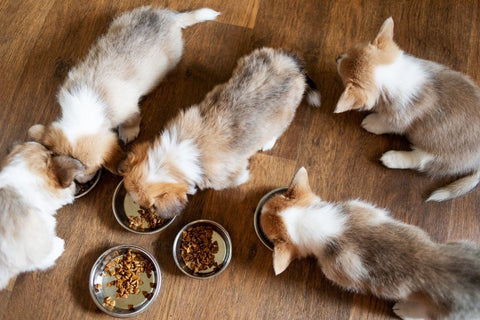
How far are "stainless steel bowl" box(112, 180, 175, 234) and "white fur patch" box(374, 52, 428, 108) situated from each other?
4.25 feet

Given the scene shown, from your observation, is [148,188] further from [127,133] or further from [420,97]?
[420,97]

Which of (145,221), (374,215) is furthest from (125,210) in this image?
(374,215)

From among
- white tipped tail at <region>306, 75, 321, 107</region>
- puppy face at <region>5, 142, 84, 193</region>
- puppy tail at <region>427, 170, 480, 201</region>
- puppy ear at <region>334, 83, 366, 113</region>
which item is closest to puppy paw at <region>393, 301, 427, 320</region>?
puppy tail at <region>427, 170, 480, 201</region>

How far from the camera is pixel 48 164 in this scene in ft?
6.43

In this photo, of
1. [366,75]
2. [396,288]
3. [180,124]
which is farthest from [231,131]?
[396,288]

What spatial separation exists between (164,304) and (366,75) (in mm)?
1545

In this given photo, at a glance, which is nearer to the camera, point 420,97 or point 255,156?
point 420,97

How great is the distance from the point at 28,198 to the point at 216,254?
949 mm

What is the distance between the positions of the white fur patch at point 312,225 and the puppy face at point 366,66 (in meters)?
0.54

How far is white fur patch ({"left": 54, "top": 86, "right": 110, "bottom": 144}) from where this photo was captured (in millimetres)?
1995

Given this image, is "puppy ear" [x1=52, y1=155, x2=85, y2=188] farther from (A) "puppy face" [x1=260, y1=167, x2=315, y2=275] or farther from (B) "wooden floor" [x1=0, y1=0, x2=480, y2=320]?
(A) "puppy face" [x1=260, y1=167, x2=315, y2=275]

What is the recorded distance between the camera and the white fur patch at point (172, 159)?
1902 millimetres

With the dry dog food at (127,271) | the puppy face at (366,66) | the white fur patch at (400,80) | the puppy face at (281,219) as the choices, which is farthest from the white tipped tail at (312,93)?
the dry dog food at (127,271)

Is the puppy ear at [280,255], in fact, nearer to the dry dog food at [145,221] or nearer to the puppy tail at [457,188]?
the dry dog food at [145,221]
